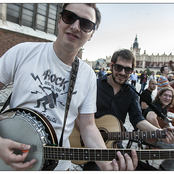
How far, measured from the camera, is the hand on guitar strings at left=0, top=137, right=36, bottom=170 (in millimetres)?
927

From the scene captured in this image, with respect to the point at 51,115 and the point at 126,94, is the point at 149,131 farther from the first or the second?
the point at 51,115

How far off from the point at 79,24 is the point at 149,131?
1775 mm

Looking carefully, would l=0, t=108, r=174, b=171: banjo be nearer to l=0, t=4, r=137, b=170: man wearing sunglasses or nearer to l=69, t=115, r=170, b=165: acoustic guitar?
l=0, t=4, r=137, b=170: man wearing sunglasses

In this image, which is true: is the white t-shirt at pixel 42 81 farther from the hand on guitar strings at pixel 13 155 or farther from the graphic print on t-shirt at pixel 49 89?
the hand on guitar strings at pixel 13 155

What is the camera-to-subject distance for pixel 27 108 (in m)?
1.06

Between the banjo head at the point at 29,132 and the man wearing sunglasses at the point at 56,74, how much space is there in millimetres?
56

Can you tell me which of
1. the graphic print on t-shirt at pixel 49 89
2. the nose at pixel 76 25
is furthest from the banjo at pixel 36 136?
the nose at pixel 76 25

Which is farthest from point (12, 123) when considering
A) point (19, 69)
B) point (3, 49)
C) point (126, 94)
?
point (3, 49)

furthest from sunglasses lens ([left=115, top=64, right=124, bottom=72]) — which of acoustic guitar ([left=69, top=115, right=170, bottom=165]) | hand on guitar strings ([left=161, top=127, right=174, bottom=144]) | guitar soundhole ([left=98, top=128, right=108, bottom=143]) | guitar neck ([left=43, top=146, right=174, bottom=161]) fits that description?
guitar neck ([left=43, top=146, right=174, bottom=161])

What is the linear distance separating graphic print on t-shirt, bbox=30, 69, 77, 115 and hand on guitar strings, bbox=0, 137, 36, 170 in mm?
311

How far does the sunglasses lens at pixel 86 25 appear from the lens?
3.69 ft

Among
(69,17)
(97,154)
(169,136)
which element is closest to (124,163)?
(97,154)

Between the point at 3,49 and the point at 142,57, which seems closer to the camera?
the point at 3,49

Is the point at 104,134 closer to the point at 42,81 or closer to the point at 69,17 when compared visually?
the point at 42,81
